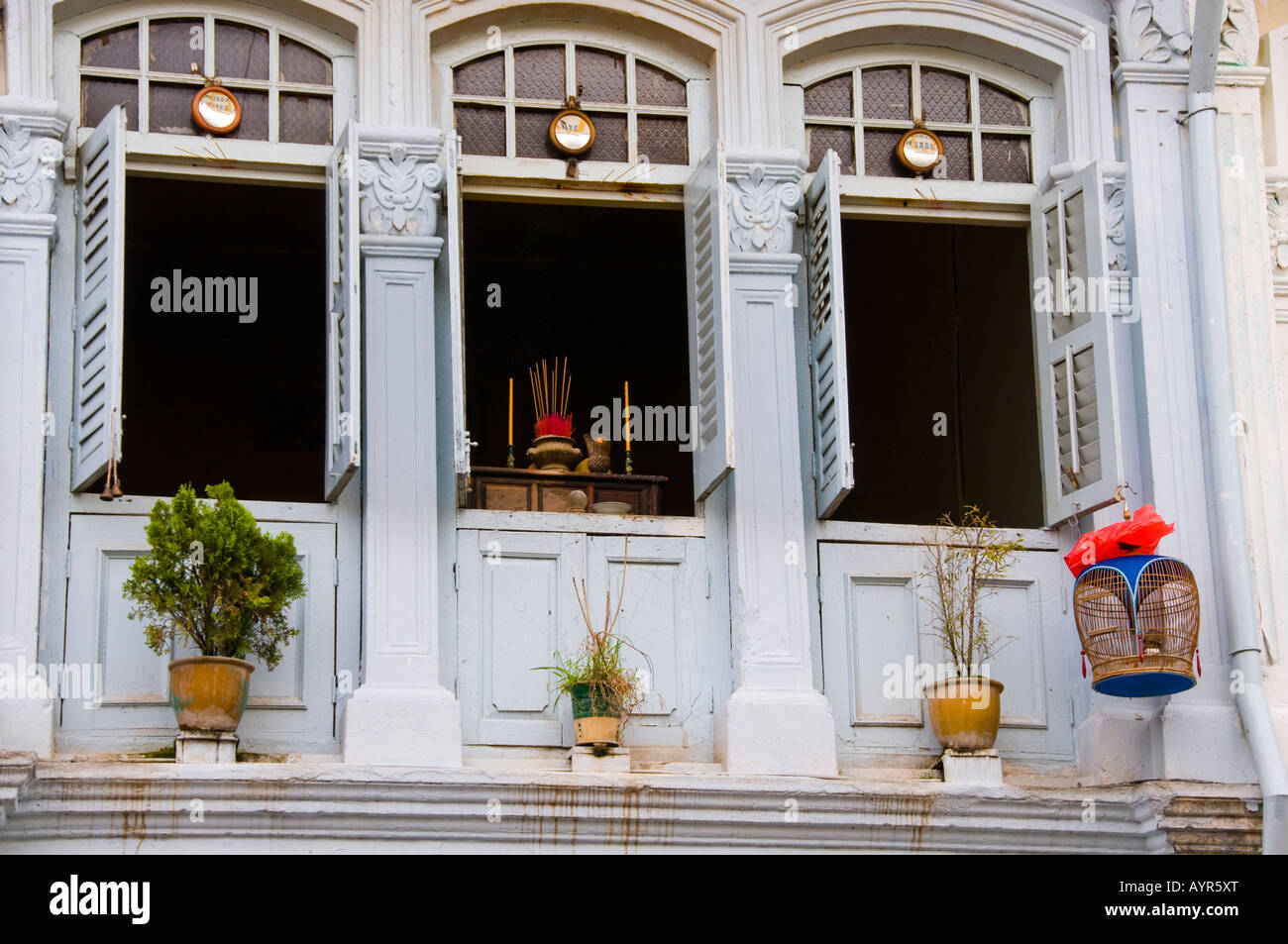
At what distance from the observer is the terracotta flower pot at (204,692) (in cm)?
939

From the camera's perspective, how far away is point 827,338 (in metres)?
10.5

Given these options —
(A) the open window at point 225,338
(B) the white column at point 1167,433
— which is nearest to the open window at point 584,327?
(A) the open window at point 225,338

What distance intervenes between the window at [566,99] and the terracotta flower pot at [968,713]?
9.38ft

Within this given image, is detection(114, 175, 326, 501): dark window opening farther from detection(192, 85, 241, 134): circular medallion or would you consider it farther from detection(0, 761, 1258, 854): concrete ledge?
detection(0, 761, 1258, 854): concrete ledge

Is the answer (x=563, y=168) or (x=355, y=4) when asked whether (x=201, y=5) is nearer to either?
(x=355, y=4)

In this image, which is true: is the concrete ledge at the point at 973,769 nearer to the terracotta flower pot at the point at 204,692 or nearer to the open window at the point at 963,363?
the open window at the point at 963,363

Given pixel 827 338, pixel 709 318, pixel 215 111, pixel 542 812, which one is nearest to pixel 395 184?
pixel 215 111

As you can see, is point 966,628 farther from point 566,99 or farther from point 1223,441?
point 566,99

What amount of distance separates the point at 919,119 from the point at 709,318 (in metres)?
1.66

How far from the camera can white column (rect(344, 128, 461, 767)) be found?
9680 millimetres

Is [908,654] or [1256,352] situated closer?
[908,654]

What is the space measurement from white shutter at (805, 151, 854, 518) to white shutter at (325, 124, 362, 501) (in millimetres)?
2101

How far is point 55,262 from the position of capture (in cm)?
1016

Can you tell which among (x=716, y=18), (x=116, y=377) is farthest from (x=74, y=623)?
(x=716, y=18)
